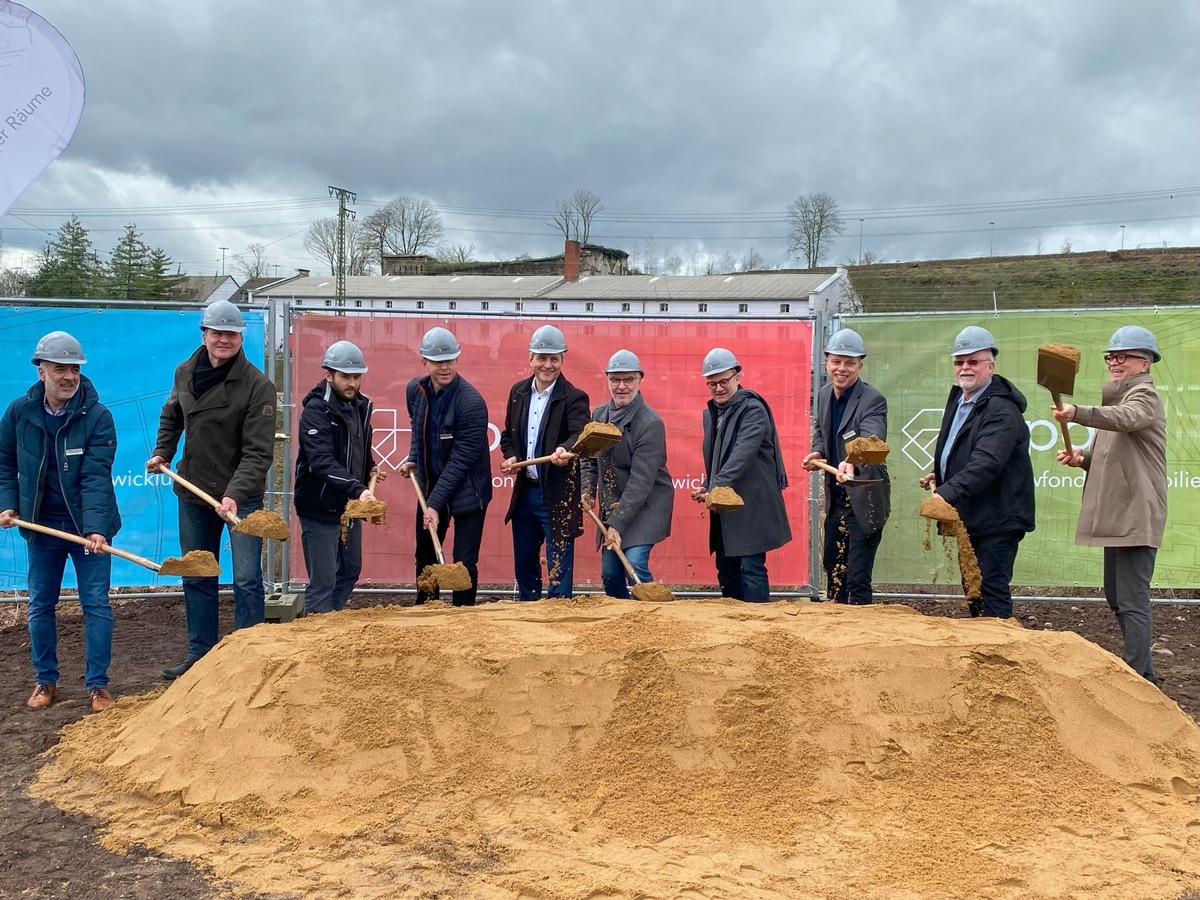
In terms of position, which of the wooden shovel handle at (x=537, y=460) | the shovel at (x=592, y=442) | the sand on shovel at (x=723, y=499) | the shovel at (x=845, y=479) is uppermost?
the shovel at (x=592, y=442)

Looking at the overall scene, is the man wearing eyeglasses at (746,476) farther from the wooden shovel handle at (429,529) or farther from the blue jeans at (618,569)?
the wooden shovel handle at (429,529)

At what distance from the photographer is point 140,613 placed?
7.63 m

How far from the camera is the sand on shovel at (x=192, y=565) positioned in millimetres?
5145

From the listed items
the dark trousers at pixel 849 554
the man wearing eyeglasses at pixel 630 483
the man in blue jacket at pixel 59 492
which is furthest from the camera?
the man wearing eyeglasses at pixel 630 483

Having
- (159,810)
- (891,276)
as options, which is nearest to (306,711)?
(159,810)

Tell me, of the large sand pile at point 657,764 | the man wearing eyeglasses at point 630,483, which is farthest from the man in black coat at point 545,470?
the large sand pile at point 657,764

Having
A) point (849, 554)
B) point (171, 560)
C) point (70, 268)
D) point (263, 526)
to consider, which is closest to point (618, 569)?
point (849, 554)

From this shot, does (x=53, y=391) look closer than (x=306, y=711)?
No

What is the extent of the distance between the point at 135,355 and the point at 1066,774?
6.95 m

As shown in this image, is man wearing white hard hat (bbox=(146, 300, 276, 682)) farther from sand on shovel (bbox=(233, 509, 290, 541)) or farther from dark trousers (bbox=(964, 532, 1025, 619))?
dark trousers (bbox=(964, 532, 1025, 619))

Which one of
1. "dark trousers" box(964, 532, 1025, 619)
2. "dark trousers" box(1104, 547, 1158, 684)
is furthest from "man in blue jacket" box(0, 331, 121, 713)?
"dark trousers" box(1104, 547, 1158, 684)

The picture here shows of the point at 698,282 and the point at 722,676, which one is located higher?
the point at 698,282

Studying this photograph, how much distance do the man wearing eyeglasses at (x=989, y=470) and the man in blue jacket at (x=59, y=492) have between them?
15.5 feet

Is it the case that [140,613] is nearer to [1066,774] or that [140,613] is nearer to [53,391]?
[53,391]
